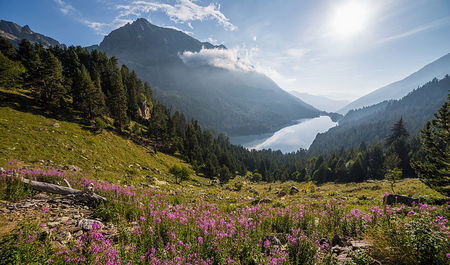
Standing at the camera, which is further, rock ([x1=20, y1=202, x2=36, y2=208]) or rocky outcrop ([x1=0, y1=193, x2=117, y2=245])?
rock ([x1=20, y1=202, x2=36, y2=208])

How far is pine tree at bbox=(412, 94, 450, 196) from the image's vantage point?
437 inches

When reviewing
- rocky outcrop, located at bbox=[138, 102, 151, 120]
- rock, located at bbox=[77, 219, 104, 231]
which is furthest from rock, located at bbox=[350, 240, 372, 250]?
rocky outcrop, located at bbox=[138, 102, 151, 120]

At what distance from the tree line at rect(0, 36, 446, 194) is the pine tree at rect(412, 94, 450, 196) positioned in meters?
25.2

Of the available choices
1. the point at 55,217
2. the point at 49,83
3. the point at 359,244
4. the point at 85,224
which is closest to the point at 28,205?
the point at 55,217

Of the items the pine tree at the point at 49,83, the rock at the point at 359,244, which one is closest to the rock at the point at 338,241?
the rock at the point at 359,244

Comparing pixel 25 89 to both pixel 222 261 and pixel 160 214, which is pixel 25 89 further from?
pixel 222 261

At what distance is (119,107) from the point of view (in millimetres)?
48094

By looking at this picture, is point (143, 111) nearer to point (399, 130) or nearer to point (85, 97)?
point (85, 97)

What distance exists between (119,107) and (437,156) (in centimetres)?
5950

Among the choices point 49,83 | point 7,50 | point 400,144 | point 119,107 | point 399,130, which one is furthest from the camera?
point 400,144

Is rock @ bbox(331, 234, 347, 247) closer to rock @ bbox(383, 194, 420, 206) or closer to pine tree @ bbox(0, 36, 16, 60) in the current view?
rock @ bbox(383, 194, 420, 206)

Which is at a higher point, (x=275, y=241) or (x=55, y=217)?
(x=55, y=217)

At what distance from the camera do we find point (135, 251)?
4.15 meters

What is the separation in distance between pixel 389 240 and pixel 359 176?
8372 centimetres
